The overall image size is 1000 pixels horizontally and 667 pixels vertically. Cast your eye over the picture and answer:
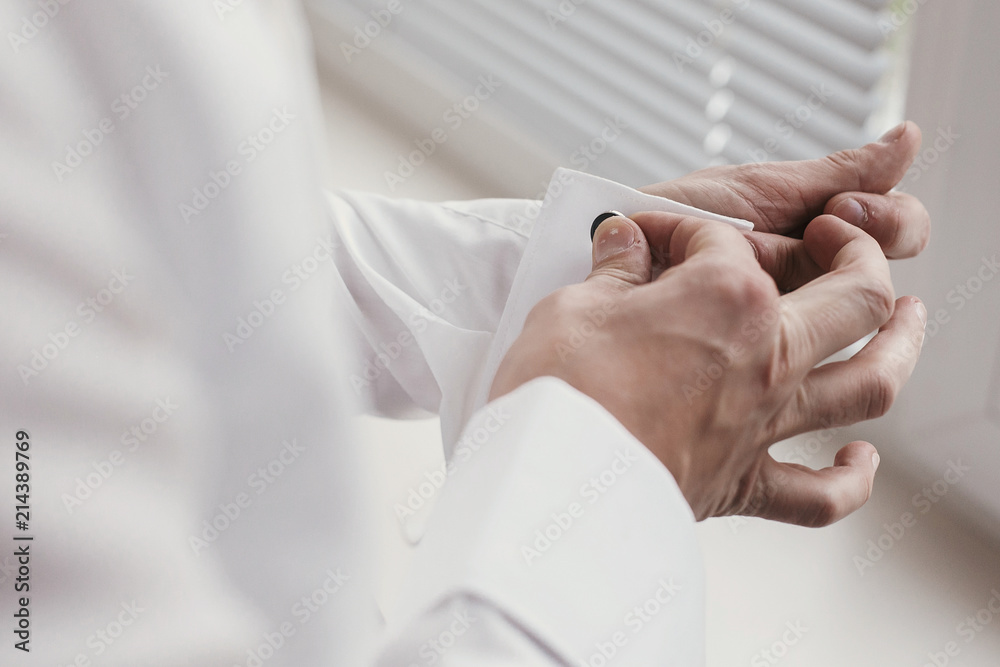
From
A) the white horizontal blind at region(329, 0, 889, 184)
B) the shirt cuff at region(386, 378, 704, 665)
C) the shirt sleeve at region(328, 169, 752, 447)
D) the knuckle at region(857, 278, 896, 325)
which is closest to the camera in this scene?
the shirt cuff at region(386, 378, 704, 665)

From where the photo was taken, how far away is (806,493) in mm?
520

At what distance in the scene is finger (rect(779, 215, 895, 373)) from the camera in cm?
45

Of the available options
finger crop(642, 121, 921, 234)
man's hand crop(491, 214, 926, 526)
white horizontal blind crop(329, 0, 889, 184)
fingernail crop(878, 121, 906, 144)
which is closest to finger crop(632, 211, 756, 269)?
man's hand crop(491, 214, 926, 526)

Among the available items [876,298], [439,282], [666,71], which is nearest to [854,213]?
[876,298]

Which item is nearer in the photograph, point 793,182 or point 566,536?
point 566,536

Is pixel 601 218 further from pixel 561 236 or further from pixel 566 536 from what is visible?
pixel 566 536

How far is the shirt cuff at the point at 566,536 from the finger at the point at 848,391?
0.41 ft

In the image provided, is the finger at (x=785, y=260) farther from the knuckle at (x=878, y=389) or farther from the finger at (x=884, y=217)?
the knuckle at (x=878, y=389)

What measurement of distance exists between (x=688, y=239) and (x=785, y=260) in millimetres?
170

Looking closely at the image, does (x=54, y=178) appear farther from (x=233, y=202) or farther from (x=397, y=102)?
(x=397, y=102)

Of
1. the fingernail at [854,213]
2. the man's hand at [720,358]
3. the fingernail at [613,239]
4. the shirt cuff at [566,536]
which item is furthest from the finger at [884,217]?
the shirt cuff at [566,536]

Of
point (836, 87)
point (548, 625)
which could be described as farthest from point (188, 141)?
point (836, 87)

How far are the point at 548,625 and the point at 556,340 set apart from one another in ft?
0.49

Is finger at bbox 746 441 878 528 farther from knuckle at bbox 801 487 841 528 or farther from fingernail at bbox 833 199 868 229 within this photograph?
fingernail at bbox 833 199 868 229
